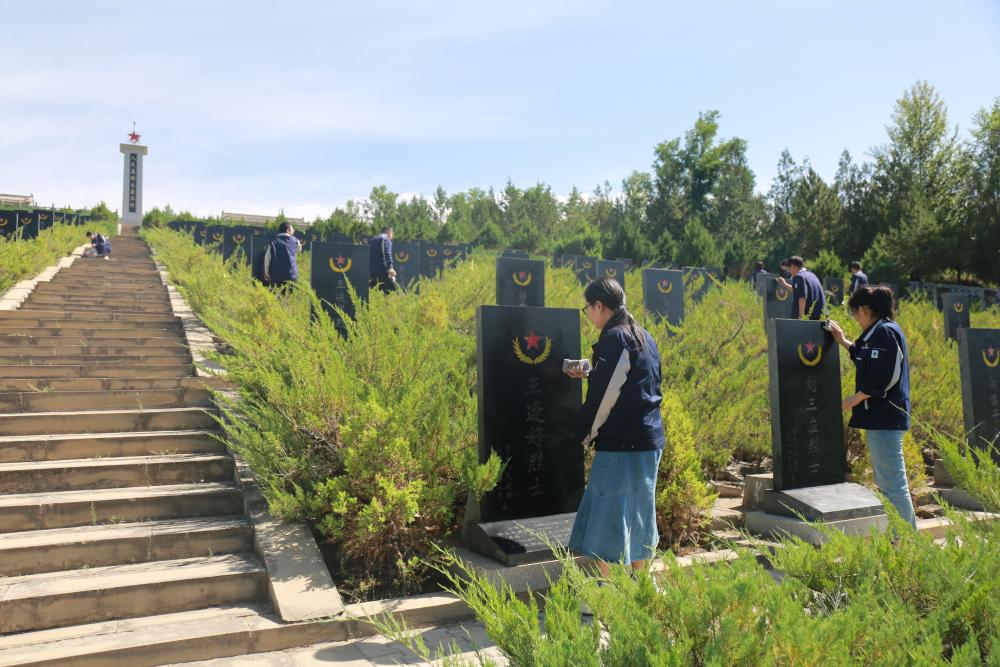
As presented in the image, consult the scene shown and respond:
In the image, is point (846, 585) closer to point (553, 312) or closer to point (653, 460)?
point (653, 460)

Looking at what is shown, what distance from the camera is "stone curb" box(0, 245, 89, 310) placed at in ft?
31.6

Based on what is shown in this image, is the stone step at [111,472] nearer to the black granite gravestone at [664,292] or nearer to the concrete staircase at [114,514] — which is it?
the concrete staircase at [114,514]

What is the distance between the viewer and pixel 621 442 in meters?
3.65

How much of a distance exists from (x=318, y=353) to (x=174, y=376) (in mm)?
3302

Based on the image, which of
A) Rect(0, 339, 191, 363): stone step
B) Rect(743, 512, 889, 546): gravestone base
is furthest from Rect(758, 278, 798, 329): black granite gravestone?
Rect(0, 339, 191, 363): stone step

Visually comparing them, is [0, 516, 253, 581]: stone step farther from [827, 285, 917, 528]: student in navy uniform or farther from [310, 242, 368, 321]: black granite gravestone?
[310, 242, 368, 321]: black granite gravestone

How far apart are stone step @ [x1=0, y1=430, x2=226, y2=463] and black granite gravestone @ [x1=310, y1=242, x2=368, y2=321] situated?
308cm

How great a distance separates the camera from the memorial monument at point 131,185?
40719 mm

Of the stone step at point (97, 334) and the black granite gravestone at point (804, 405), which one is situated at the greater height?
the stone step at point (97, 334)

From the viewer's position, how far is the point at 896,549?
2.55m

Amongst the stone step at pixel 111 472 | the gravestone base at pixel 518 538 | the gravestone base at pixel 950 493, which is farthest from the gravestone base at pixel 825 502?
the stone step at pixel 111 472

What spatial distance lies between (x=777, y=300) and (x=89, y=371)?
8753 mm

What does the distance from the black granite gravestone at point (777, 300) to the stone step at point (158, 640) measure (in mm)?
7729

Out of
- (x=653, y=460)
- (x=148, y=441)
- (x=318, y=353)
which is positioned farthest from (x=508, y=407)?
(x=148, y=441)
